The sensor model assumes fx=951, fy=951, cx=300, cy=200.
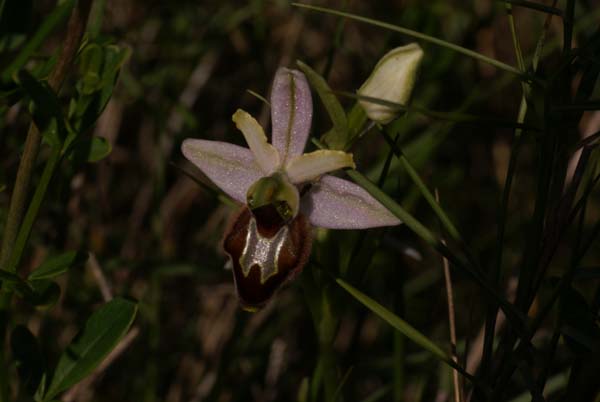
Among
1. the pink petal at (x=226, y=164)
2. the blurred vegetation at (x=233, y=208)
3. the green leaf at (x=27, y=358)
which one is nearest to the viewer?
the green leaf at (x=27, y=358)

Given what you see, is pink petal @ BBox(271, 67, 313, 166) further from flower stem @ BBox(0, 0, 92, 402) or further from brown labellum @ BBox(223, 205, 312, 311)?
flower stem @ BBox(0, 0, 92, 402)

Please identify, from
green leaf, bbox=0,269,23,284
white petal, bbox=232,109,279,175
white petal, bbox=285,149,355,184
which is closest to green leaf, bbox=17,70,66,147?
green leaf, bbox=0,269,23,284

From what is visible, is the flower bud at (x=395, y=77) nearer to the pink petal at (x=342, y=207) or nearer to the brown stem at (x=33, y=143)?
the pink petal at (x=342, y=207)

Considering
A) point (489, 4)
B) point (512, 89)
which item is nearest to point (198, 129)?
point (489, 4)

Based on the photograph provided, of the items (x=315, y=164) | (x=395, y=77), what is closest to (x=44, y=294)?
(x=315, y=164)

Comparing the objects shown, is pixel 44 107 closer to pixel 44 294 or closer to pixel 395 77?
pixel 44 294

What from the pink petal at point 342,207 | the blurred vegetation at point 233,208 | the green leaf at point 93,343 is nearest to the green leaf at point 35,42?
the blurred vegetation at point 233,208
